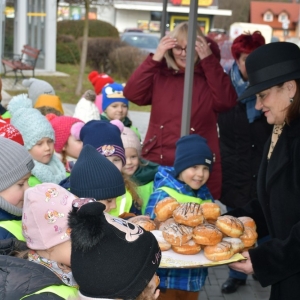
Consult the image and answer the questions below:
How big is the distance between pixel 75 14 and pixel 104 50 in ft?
58.6

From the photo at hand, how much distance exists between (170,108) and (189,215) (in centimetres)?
169

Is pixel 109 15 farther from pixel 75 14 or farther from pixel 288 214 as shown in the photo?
pixel 288 214

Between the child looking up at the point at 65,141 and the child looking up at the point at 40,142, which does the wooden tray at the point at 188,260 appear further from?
the child looking up at the point at 65,141

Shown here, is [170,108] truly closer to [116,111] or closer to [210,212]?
[116,111]

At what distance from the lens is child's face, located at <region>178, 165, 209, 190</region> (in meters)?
3.70

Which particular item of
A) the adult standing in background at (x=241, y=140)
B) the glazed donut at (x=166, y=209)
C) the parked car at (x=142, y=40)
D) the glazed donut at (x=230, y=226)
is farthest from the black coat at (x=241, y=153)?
the parked car at (x=142, y=40)

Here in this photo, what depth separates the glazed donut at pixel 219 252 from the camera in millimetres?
2561

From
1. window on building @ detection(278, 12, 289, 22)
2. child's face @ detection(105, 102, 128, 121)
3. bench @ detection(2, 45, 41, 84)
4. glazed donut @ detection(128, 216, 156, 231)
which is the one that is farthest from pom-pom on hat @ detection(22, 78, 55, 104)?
window on building @ detection(278, 12, 289, 22)

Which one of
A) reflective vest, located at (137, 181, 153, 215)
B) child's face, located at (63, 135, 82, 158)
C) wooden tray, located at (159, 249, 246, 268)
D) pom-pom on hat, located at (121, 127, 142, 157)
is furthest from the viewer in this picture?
child's face, located at (63, 135, 82, 158)

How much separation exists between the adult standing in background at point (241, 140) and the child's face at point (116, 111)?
113 centimetres

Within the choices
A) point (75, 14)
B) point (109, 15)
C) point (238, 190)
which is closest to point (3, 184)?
point (238, 190)

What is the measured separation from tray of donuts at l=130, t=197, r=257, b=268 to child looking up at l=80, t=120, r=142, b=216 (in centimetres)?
57

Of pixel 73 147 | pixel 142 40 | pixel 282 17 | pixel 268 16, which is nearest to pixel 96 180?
pixel 73 147

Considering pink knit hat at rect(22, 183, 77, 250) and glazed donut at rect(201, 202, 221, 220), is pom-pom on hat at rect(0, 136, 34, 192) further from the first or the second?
glazed donut at rect(201, 202, 221, 220)
